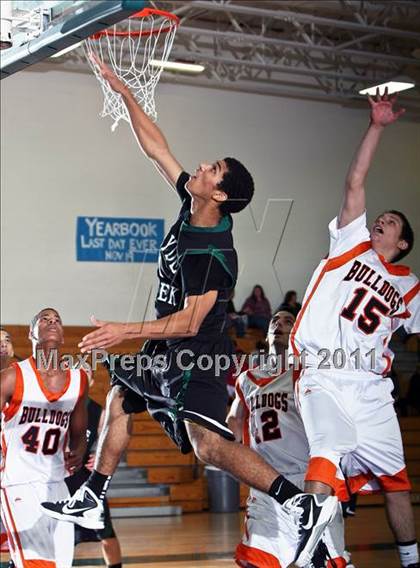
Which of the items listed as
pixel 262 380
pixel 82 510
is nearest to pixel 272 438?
pixel 262 380

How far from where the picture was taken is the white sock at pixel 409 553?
561 centimetres

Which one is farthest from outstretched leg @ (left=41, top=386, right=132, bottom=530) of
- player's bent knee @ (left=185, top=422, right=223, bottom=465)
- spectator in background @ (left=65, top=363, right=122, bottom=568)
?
spectator in background @ (left=65, top=363, right=122, bottom=568)

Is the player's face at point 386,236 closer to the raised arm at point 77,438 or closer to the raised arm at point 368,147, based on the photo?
the raised arm at point 368,147

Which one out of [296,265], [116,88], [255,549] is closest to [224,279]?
[116,88]

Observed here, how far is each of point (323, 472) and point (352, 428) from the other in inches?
13.0

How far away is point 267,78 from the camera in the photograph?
16641mm

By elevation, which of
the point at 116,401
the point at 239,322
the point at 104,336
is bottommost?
the point at 116,401

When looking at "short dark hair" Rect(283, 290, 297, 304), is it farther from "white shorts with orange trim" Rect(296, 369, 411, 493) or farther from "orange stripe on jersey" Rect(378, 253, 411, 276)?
"white shorts with orange trim" Rect(296, 369, 411, 493)

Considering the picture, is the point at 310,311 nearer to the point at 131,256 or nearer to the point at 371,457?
the point at 371,457

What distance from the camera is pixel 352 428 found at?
5.36 meters

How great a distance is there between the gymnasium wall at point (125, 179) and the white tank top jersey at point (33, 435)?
8443 mm

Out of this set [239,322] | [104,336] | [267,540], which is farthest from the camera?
[239,322]

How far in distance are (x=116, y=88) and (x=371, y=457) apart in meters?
2.40

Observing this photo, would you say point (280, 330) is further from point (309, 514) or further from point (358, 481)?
point (309, 514)
